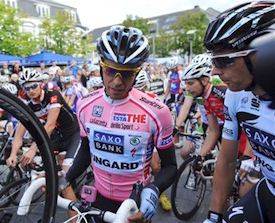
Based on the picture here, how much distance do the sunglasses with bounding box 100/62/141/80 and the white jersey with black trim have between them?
0.63 metres

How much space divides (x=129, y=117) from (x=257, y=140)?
2.69ft

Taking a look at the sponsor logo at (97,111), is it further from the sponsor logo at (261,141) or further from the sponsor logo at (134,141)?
the sponsor logo at (261,141)

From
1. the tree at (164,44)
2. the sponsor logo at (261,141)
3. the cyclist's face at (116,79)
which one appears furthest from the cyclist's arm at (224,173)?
the tree at (164,44)

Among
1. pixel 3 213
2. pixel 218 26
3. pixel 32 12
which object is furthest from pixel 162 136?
pixel 32 12

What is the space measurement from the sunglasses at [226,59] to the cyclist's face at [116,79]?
1.88 feet

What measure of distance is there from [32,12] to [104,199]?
192 feet

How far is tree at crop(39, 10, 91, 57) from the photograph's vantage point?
127 feet

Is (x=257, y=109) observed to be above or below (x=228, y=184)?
above

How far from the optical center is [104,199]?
2008 mm

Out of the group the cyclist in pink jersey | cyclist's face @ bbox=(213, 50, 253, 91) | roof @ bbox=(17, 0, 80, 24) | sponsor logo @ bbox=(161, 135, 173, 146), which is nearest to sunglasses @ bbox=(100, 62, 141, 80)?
the cyclist in pink jersey

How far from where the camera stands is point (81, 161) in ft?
6.85

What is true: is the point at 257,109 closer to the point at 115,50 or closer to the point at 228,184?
the point at 228,184

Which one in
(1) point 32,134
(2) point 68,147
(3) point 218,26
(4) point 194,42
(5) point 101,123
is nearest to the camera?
(1) point 32,134

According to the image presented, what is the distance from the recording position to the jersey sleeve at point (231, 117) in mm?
1647
